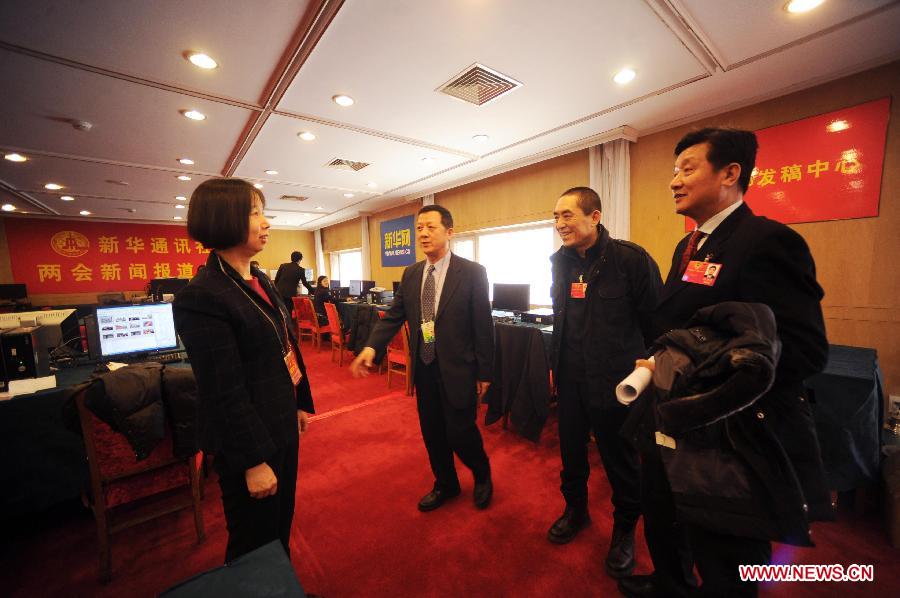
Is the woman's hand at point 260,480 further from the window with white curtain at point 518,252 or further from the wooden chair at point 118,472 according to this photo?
the window with white curtain at point 518,252

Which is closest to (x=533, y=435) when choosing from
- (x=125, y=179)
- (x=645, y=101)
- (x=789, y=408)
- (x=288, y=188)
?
(x=789, y=408)

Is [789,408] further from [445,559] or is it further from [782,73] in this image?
[782,73]

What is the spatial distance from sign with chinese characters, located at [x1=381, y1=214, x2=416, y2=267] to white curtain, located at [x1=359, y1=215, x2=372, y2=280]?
600 mm

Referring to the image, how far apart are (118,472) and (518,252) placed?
4.93 meters

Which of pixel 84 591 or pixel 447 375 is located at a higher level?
pixel 447 375

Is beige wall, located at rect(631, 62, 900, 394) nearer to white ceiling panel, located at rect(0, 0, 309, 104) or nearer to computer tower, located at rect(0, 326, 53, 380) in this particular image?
white ceiling panel, located at rect(0, 0, 309, 104)

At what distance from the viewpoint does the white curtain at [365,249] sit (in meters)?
8.56

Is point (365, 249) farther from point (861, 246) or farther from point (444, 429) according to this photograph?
point (861, 246)

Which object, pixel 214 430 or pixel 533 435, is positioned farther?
pixel 533 435

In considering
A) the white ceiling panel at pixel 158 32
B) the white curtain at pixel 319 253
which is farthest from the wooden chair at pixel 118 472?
the white curtain at pixel 319 253

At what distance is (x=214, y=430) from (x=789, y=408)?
150 centimetres

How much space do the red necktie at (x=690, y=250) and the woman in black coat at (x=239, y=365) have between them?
1.34 meters

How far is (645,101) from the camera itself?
302 centimetres

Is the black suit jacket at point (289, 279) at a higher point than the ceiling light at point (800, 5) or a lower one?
lower
